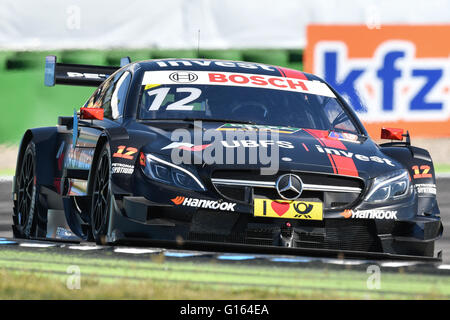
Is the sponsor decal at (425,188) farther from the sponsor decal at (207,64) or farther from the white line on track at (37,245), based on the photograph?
the white line on track at (37,245)

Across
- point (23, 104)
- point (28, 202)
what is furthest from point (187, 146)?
point (23, 104)

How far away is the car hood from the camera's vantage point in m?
6.36

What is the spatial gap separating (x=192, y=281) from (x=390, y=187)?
193 cm

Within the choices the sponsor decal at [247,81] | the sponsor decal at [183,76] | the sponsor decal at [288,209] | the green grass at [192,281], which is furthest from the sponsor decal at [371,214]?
the sponsor decal at [183,76]

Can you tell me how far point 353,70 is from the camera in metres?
15.5

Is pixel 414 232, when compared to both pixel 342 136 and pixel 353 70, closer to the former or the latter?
pixel 342 136

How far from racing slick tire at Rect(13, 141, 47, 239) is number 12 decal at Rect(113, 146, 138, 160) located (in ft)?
5.62

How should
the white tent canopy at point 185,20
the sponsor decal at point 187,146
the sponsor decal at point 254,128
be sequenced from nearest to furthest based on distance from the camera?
the sponsor decal at point 187,146 < the sponsor decal at point 254,128 < the white tent canopy at point 185,20

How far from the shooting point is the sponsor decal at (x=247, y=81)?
7770 millimetres

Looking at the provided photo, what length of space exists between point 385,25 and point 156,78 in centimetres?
844

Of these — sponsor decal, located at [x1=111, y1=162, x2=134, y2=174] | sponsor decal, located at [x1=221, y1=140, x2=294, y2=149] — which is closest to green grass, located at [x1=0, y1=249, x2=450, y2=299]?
sponsor decal, located at [x1=111, y1=162, x2=134, y2=174]

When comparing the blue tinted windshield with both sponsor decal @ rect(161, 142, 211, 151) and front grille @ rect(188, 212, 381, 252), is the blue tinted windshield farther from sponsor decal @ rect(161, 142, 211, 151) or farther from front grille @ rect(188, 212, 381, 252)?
front grille @ rect(188, 212, 381, 252)

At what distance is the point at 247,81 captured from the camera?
7918mm

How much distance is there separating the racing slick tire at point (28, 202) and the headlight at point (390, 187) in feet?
8.43
